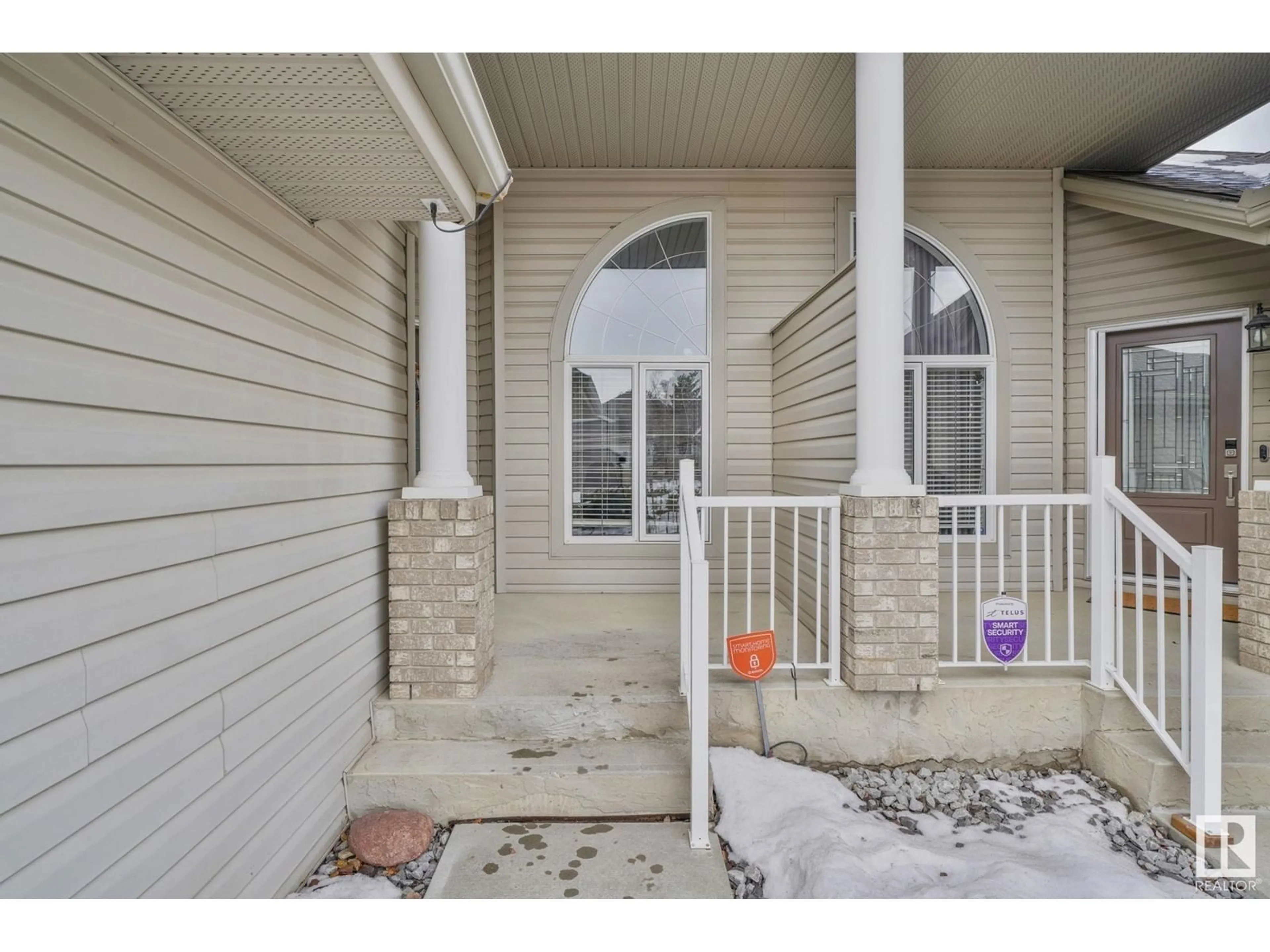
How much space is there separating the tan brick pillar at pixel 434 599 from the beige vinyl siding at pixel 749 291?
201cm

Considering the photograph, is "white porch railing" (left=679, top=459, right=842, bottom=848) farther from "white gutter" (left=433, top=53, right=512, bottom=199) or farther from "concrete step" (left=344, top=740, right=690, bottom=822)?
"white gutter" (left=433, top=53, right=512, bottom=199)

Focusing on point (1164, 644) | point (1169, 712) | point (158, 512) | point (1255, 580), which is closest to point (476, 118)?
point (158, 512)

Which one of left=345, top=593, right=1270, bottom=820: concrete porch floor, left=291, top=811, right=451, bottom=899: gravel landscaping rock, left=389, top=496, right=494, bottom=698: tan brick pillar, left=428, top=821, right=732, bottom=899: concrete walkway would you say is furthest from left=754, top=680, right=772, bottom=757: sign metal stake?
left=291, top=811, right=451, bottom=899: gravel landscaping rock

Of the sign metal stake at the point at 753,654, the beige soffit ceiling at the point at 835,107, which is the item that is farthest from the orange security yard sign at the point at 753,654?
the beige soffit ceiling at the point at 835,107

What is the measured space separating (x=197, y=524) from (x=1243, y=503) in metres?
4.20

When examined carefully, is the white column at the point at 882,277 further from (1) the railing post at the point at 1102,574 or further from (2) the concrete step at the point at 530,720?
(2) the concrete step at the point at 530,720

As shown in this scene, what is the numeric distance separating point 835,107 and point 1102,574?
3.07 meters

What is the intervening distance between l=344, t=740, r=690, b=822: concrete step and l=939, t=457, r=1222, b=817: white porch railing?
4.57 feet

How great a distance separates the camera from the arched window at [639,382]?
4.62 metres

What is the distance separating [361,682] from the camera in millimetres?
2451

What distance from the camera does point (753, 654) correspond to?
101 inches

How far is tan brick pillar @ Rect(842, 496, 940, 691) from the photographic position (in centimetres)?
259

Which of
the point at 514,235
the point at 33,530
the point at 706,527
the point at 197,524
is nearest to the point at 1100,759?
the point at 706,527

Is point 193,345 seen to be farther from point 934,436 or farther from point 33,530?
point 934,436
